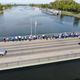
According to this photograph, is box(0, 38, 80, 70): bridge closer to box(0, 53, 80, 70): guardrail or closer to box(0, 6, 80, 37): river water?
box(0, 53, 80, 70): guardrail

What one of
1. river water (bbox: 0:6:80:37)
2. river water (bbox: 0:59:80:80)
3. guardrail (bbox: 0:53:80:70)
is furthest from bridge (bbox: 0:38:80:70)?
river water (bbox: 0:6:80:37)

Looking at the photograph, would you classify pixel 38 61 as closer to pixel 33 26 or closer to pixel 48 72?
pixel 48 72

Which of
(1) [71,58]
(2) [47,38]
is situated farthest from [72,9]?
(1) [71,58]

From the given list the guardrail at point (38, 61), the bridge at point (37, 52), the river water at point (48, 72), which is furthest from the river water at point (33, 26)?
the guardrail at point (38, 61)

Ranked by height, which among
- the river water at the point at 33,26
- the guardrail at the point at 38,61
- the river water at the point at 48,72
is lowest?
the river water at the point at 33,26

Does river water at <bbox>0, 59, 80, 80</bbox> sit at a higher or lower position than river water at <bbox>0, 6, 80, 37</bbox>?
higher

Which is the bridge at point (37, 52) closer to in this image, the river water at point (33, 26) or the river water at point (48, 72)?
the river water at point (48, 72)

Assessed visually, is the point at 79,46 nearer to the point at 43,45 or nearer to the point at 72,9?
the point at 43,45

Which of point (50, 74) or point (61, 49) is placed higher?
point (61, 49)

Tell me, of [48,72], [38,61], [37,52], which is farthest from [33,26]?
[38,61]
